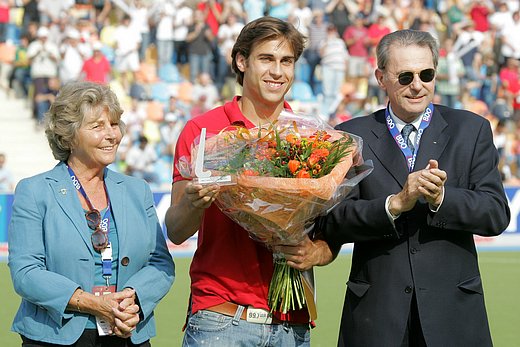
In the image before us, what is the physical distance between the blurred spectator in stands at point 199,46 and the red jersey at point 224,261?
54.9 ft

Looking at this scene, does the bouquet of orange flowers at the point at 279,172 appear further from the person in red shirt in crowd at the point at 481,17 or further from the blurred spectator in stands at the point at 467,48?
the person in red shirt in crowd at the point at 481,17

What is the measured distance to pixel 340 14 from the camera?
74.0 ft

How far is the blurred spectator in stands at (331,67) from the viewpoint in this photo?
21.6 metres

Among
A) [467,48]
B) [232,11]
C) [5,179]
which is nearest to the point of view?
[5,179]

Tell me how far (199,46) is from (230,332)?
17262 millimetres

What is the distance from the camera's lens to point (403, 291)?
14.1ft

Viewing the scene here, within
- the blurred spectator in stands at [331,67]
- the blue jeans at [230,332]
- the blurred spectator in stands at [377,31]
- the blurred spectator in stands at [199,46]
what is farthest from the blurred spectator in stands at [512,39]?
the blue jeans at [230,332]

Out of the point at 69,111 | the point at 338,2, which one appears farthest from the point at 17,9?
the point at 69,111

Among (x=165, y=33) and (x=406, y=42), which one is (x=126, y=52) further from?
(x=406, y=42)

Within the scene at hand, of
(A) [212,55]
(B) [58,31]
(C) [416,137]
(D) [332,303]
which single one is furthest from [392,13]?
(C) [416,137]

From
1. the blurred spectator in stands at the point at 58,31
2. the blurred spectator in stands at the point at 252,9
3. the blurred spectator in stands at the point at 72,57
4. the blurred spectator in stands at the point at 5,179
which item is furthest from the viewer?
the blurred spectator in stands at the point at 252,9

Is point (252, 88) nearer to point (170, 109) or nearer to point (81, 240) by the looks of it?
point (81, 240)

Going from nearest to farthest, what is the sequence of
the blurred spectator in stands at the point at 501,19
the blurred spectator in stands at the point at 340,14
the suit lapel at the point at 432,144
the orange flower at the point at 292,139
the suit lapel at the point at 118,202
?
1. the orange flower at the point at 292,139
2. the suit lapel at the point at 432,144
3. the suit lapel at the point at 118,202
4. the blurred spectator in stands at the point at 340,14
5. the blurred spectator in stands at the point at 501,19

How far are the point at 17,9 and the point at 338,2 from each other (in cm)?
731
